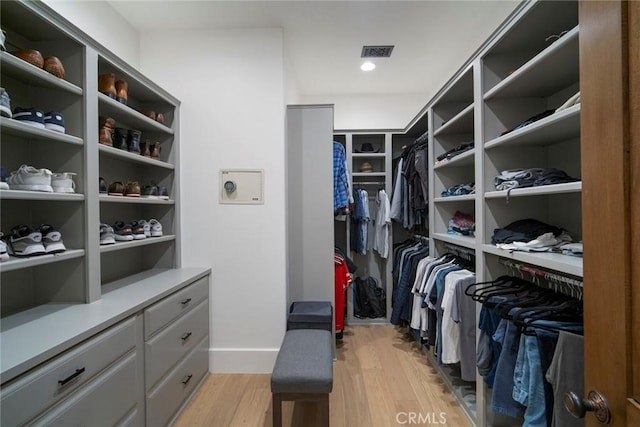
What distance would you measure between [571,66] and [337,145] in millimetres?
1899

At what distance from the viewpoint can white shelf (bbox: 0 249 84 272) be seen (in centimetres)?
113

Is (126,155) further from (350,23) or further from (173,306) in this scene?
(350,23)

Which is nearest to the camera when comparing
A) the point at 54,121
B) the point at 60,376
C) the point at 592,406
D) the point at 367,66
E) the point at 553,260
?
the point at 592,406

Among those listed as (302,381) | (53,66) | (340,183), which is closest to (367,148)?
(340,183)

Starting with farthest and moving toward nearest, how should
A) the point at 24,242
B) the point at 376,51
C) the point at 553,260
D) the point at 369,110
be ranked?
the point at 369,110 → the point at 376,51 → the point at 24,242 → the point at 553,260

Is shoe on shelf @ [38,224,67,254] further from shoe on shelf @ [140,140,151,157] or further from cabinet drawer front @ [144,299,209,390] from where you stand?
shoe on shelf @ [140,140,151,157]

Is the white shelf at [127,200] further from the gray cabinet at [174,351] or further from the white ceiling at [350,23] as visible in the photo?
the white ceiling at [350,23]

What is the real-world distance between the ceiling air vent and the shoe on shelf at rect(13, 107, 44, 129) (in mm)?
2432

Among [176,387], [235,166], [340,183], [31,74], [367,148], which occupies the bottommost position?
[176,387]

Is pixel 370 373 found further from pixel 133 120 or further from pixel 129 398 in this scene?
pixel 133 120

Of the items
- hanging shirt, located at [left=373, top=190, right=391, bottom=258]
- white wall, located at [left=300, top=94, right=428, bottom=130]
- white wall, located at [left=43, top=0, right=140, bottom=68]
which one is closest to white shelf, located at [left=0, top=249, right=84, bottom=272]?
white wall, located at [left=43, top=0, right=140, bottom=68]

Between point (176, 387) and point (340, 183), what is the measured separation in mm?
2069

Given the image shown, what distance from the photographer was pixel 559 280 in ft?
4.08

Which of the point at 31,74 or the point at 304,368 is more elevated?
the point at 31,74
